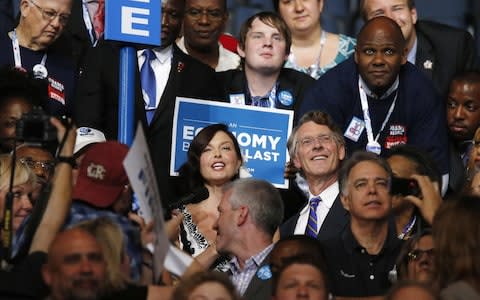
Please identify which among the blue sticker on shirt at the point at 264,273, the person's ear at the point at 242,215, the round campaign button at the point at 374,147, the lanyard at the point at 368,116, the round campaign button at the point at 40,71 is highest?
the round campaign button at the point at 40,71

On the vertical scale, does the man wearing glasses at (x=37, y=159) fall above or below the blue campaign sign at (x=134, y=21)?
below

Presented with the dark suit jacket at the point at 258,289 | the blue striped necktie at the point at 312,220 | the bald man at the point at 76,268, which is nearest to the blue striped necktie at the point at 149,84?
the blue striped necktie at the point at 312,220

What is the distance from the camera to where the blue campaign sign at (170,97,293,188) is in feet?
42.0

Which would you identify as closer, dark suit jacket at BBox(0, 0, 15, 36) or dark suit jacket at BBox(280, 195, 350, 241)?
dark suit jacket at BBox(280, 195, 350, 241)

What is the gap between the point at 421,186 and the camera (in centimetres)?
1130

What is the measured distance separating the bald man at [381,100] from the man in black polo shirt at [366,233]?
151cm

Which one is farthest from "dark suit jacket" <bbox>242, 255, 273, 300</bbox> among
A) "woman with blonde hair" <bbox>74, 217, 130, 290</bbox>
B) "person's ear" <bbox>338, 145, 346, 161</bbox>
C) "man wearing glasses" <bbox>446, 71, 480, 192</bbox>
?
"man wearing glasses" <bbox>446, 71, 480, 192</bbox>

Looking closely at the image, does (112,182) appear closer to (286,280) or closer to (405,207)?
(286,280)

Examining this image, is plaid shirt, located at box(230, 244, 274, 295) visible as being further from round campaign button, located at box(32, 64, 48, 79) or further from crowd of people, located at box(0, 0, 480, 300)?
round campaign button, located at box(32, 64, 48, 79)

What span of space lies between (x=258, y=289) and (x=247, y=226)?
1.62 ft

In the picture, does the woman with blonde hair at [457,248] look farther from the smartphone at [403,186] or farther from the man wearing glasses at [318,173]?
the man wearing glasses at [318,173]

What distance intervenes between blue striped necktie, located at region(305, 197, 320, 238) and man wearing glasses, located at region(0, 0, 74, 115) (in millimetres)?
2026

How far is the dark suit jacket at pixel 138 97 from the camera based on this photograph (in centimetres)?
1286

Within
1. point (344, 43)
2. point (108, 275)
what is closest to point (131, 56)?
point (108, 275)
